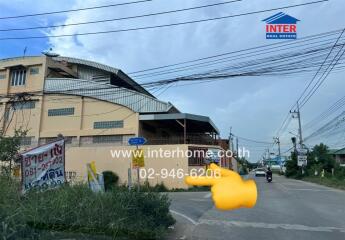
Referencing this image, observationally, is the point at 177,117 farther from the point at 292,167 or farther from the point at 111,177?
the point at 292,167

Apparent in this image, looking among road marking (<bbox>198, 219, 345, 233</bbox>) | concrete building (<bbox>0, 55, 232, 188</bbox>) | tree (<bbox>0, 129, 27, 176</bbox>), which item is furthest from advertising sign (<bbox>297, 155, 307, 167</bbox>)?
tree (<bbox>0, 129, 27, 176</bbox>)

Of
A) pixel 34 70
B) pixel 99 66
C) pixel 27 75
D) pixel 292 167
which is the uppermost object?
pixel 99 66

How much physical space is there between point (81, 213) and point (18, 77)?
33083mm

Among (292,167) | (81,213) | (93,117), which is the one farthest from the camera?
(292,167)

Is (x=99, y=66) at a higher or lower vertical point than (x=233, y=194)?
higher

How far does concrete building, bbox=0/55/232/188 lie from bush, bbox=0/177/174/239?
19728 mm

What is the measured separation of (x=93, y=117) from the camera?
111 feet

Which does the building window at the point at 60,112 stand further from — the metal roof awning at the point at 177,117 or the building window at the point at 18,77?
the metal roof awning at the point at 177,117

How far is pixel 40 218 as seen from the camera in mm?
6457

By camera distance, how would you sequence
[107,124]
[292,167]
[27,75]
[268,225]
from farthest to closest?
[292,167] → [27,75] → [107,124] → [268,225]

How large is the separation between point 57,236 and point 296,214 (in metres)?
10.3

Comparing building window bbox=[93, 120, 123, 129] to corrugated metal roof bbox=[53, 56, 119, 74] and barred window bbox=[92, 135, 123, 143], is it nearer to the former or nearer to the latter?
barred window bbox=[92, 135, 123, 143]

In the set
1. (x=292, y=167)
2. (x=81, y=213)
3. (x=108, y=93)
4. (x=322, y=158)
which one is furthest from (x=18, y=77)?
(x=292, y=167)

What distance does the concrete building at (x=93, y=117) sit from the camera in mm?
30109
